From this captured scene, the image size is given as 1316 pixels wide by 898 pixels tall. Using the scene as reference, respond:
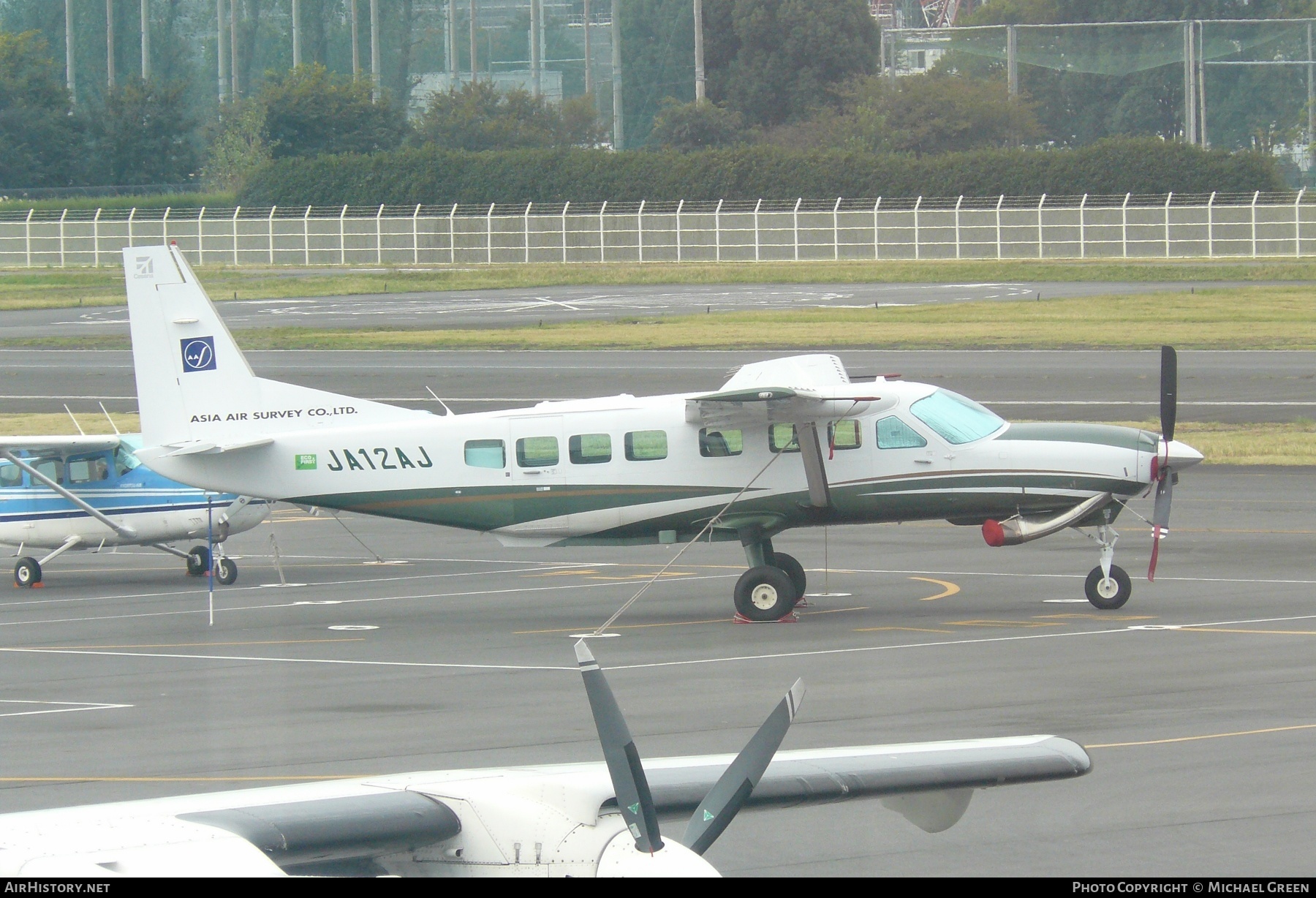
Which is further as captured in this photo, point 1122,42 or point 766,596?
point 1122,42

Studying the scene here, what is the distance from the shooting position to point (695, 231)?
79938 mm

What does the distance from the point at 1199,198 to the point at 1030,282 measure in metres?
14.2

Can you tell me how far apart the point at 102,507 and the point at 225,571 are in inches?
88.4

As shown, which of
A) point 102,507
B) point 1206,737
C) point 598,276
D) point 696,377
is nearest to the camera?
point 1206,737

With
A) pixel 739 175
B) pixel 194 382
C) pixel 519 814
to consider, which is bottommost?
pixel 519 814

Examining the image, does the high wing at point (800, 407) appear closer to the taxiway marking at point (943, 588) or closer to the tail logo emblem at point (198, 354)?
the taxiway marking at point (943, 588)

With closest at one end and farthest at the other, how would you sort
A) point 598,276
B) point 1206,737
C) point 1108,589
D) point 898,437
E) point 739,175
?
point 1206,737
point 1108,589
point 898,437
point 598,276
point 739,175

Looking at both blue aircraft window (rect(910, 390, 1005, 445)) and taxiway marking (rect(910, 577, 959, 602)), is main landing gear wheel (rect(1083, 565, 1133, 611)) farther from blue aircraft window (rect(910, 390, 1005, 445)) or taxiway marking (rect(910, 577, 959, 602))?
blue aircraft window (rect(910, 390, 1005, 445))

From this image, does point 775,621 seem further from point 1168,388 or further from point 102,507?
point 102,507

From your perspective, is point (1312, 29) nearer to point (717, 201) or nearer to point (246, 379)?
point (717, 201)

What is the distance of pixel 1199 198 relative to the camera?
2995 inches

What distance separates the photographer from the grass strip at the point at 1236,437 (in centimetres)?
3197

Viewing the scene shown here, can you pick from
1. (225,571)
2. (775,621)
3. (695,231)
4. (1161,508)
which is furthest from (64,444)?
(695,231)

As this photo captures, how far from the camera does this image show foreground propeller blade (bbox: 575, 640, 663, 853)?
17.6ft
